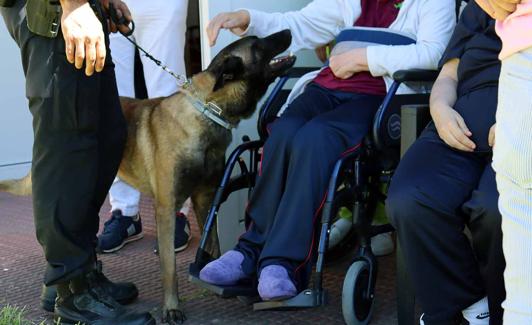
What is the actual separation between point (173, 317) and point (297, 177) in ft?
2.68

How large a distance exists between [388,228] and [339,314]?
0.42 metres

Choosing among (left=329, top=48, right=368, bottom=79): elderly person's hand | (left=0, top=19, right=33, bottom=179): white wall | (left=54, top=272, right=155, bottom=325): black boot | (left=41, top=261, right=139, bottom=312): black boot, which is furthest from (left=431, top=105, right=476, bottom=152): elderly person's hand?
(left=0, top=19, right=33, bottom=179): white wall

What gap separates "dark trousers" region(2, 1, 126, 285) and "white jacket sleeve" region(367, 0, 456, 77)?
1049 millimetres

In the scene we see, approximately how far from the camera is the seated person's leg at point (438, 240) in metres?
1.98

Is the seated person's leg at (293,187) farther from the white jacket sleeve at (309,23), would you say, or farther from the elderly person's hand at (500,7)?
the elderly person's hand at (500,7)

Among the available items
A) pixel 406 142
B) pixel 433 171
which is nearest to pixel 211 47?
pixel 406 142

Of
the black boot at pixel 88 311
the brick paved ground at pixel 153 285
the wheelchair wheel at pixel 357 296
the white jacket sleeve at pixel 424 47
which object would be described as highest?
the white jacket sleeve at pixel 424 47

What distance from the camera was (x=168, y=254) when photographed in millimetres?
2916

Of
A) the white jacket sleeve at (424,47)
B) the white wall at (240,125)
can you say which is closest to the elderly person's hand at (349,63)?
the white jacket sleeve at (424,47)

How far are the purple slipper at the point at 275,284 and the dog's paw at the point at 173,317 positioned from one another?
54 cm

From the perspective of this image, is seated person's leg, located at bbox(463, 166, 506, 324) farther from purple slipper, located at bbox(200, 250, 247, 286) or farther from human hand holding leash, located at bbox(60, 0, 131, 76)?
human hand holding leash, located at bbox(60, 0, 131, 76)

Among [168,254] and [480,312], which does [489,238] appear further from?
[168,254]

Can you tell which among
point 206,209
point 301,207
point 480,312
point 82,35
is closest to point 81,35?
point 82,35

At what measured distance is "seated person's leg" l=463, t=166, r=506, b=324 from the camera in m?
1.90
